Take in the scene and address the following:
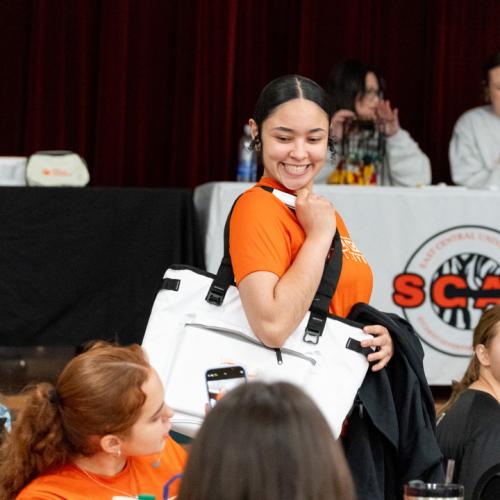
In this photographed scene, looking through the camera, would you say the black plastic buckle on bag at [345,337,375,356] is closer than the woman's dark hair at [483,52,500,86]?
Yes

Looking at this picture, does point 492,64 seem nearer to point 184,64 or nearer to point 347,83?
point 347,83

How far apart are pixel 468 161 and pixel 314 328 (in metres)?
3.78

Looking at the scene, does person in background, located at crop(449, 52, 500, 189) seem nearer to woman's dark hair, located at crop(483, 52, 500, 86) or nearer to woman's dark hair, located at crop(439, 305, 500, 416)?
woman's dark hair, located at crop(483, 52, 500, 86)

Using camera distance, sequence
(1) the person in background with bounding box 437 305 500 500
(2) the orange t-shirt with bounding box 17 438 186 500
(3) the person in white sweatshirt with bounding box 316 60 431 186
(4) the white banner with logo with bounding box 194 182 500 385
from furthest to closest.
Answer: (3) the person in white sweatshirt with bounding box 316 60 431 186 → (4) the white banner with logo with bounding box 194 182 500 385 → (1) the person in background with bounding box 437 305 500 500 → (2) the orange t-shirt with bounding box 17 438 186 500

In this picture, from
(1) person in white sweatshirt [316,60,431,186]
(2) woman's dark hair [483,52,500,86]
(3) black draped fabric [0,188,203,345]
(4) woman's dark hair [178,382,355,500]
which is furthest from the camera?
(2) woman's dark hair [483,52,500,86]

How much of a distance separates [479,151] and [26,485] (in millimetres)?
4161

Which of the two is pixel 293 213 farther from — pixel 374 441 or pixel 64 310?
pixel 64 310

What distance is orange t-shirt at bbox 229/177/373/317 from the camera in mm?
2285

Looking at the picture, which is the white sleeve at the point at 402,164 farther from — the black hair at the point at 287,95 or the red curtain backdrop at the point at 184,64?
the black hair at the point at 287,95

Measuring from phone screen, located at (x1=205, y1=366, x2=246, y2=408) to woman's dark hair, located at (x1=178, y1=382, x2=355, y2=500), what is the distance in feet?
3.00

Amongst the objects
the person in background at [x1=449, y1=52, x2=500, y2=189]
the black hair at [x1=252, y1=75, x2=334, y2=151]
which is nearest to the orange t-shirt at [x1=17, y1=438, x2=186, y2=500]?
the black hair at [x1=252, y1=75, x2=334, y2=151]

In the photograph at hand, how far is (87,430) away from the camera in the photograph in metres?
2.26

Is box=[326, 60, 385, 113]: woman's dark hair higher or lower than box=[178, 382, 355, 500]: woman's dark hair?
higher

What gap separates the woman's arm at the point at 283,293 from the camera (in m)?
2.25
